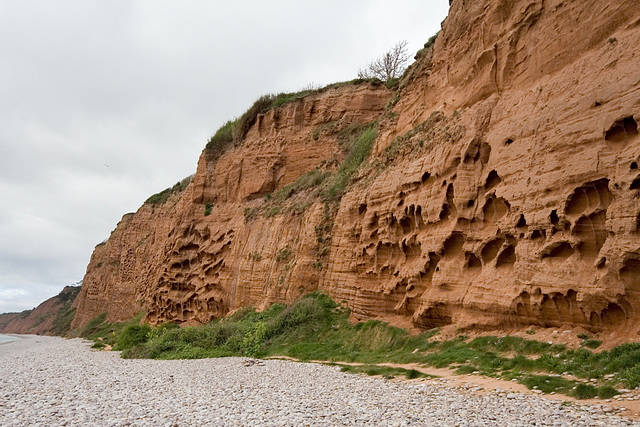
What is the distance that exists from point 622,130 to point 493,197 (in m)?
3.88

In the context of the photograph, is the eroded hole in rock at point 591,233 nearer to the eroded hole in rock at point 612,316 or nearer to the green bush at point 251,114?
the eroded hole in rock at point 612,316

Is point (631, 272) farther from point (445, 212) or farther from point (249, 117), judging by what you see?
point (249, 117)

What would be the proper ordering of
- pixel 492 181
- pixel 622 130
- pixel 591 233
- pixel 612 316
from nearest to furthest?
pixel 612 316
pixel 622 130
pixel 591 233
pixel 492 181

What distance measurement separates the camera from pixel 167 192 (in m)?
49.9

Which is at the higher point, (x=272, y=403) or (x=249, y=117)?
(x=249, y=117)

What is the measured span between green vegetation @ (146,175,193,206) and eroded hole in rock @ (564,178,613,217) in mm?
40925

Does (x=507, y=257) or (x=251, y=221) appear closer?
(x=507, y=257)

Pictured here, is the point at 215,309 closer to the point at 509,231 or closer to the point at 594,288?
the point at 509,231

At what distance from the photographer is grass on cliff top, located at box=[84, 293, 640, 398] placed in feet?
24.6

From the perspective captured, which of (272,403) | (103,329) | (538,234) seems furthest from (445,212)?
(103,329)

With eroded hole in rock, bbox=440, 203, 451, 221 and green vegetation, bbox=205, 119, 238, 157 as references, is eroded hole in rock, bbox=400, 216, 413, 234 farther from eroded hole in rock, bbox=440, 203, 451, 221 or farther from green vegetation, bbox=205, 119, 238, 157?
green vegetation, bbox=205, 119, 238, 157

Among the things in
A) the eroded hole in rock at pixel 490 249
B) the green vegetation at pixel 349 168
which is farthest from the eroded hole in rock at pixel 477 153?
the green vegetation at pixel 349 168

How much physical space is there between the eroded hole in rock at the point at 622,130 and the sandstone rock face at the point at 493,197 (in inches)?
1.2

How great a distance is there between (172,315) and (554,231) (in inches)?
1156
